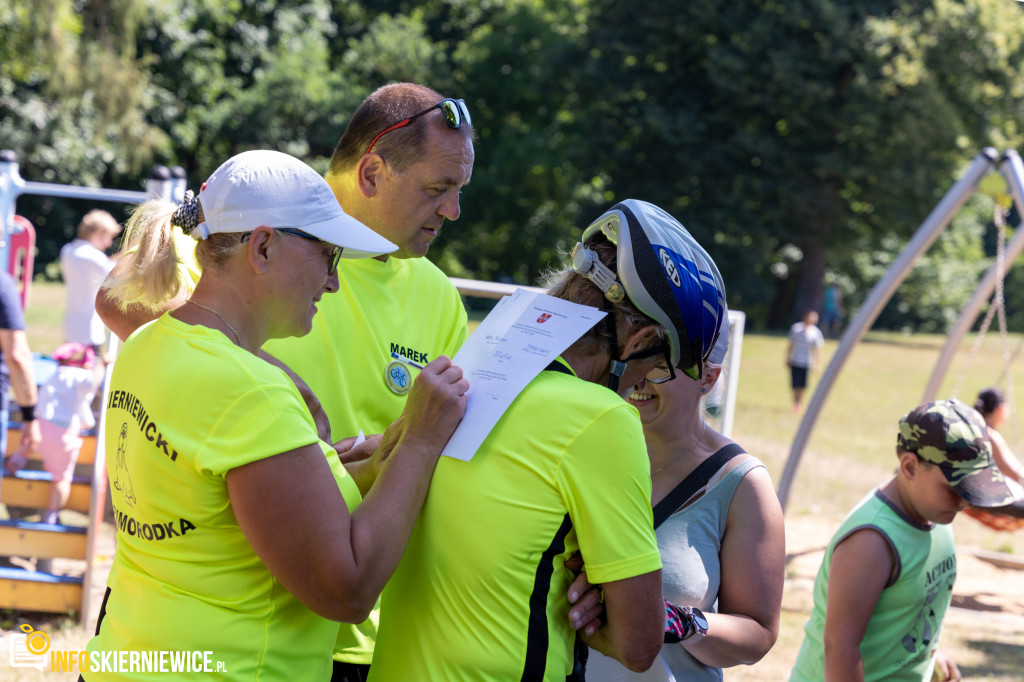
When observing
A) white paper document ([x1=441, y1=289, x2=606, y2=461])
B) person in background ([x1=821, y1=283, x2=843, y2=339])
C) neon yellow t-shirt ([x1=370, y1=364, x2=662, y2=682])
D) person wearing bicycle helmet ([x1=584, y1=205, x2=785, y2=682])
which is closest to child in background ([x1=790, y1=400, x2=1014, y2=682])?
person wearing bicycle helmet ([x1=584, y1=205, x2=785, y2=682])

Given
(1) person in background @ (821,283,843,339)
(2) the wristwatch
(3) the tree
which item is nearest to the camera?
(2) the wristwatch

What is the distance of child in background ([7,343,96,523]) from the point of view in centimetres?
574

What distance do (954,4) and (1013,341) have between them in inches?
473

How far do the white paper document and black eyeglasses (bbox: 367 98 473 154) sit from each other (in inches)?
33.5

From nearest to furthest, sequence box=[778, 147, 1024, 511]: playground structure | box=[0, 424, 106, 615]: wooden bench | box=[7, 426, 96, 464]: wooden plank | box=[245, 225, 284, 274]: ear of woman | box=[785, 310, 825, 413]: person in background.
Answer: box=[245, 225, 284, 274]: ear of woman, box=[0, 424, 106, 615]: wooden bench, box=[7, 426, 96, 464]: wooden plank, box=[778, 147, 1024, 511]: playground structure, box=[785, 310, 825, 413]: person in background

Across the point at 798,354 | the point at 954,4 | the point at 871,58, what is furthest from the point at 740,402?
the point at 954,4

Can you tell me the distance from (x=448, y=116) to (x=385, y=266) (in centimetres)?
43

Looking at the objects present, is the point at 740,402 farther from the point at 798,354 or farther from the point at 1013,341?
the point at 1013,341

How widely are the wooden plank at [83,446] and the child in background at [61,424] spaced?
0.07m

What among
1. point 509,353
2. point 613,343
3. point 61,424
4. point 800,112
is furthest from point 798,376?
point 509,353

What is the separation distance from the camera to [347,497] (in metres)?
1.59

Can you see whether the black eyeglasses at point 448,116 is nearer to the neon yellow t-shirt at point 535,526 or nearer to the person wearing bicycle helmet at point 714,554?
the person wearing bicycle helmet at point 714,554

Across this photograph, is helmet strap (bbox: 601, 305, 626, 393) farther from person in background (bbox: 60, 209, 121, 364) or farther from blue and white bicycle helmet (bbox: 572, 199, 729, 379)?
person in background (bbox: 60, 209, 121, 364)

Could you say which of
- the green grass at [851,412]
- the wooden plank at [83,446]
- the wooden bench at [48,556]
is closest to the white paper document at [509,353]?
the wooden bench at [48,556]
